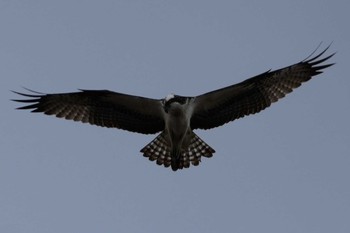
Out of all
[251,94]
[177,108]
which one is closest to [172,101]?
[177,108]

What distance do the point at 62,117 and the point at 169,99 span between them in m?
1.99

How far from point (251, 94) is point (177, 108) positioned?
1429 millimetres

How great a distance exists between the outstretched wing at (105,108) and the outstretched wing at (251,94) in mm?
824

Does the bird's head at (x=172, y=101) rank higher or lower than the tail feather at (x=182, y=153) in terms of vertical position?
higher

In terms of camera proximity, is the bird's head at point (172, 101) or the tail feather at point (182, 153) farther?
the tail feather at point (182, 153)

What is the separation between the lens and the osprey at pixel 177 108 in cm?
2406

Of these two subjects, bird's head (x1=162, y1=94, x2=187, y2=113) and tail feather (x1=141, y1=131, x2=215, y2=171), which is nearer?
bird's head (x1=162, y1=94, x2=187, y2=113)

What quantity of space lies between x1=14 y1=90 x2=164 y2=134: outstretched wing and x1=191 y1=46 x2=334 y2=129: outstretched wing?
32.4 inches

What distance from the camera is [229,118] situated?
2456 centimetres

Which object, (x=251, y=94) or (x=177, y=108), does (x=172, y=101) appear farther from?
(x=251, y=94)

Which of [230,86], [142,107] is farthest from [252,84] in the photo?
[142,107]

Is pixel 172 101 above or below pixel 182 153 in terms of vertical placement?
above

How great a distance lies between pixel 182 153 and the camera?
80.7 feet

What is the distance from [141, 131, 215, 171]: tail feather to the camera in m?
24.5
